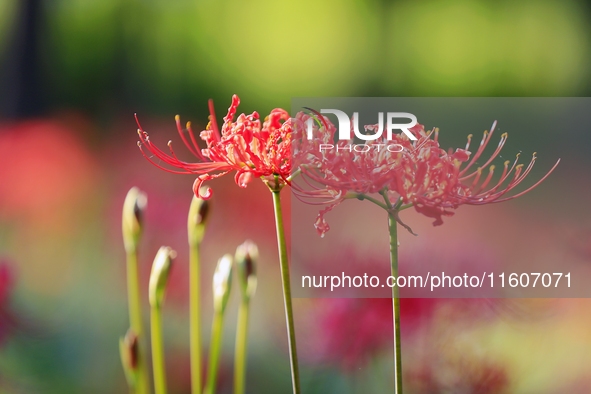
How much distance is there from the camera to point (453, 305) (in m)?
1.49

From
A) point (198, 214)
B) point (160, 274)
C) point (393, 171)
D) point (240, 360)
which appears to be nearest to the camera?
point (393, 171)

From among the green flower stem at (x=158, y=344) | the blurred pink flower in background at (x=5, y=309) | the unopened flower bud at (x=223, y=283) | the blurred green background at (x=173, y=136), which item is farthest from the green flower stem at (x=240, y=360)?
the blurred pink flower in background at (x=5, y=309)

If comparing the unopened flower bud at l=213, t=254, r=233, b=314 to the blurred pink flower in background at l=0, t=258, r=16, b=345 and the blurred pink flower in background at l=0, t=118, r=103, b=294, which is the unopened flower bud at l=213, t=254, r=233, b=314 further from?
the blurred pink flower in background at l=0, t=258, r=16, b=345

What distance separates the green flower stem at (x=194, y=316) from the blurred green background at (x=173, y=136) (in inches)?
1.1

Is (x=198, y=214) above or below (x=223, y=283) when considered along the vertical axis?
above

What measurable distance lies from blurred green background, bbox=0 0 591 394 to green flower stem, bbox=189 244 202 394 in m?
0.03

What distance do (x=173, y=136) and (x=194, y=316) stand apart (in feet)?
1.74

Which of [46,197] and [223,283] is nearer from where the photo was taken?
[223,283]

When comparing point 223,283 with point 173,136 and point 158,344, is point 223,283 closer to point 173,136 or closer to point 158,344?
point 158,344

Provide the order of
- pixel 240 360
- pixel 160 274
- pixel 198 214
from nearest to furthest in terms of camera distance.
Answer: pixel 160 274 → pixel 198 214 → pixel 240 360

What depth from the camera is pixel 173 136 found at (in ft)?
5.12

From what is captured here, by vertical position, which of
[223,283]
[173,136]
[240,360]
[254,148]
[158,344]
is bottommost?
[240,360]

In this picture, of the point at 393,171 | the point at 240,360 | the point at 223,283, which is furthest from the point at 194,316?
the point at 393,171

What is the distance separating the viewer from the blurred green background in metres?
1.51
